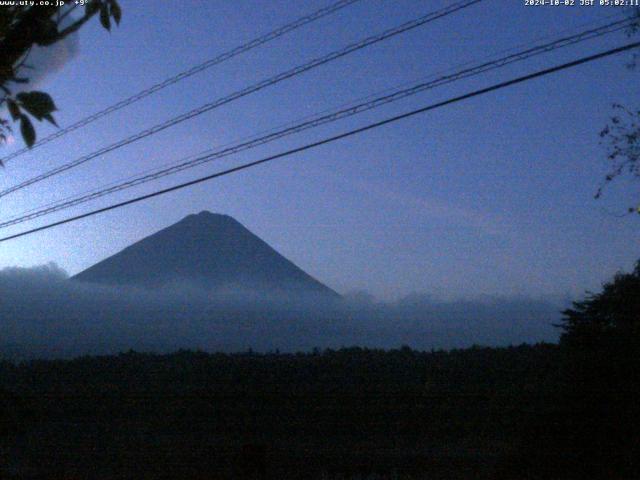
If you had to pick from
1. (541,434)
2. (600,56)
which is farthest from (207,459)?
(600,56)

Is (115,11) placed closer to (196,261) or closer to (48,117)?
(48,117)

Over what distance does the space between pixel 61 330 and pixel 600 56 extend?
11929 centimetres

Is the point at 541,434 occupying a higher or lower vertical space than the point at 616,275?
lower

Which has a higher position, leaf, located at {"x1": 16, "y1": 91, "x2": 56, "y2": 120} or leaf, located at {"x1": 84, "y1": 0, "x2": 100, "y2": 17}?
leaf, located at {"x1": 84, "y1": 0, "x2": 100, "y2": 17}

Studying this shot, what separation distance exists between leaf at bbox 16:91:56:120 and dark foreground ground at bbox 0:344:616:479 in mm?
12010

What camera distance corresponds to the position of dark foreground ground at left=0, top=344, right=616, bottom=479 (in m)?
18.2

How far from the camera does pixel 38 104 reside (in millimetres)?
2912

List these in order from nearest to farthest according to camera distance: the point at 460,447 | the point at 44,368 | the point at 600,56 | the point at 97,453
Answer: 1. the point at 600,56
2. the point at 460,447
3. the point at 97,453
4. the point at 44,368

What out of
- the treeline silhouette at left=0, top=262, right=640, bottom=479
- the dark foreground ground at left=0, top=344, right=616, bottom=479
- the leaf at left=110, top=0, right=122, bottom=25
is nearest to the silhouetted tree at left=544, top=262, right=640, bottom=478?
the treeline silhouette at left=0, top=262, right=640, bottom=479

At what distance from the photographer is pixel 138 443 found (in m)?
22.3

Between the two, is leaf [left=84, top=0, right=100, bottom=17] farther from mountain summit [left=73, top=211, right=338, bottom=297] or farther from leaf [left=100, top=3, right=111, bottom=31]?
mountain summit [left=73, top=211, right=338, bottom=297]

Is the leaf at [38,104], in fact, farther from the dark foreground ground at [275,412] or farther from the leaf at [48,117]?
the dark foreground ground at [275,412]

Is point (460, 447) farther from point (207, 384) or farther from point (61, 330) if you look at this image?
point (61, 330)

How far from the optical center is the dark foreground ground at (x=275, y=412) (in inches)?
715
